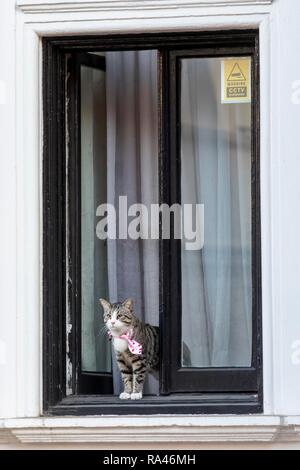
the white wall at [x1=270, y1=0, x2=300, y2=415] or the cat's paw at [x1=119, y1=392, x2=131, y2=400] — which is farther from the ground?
the white wall at [x1=270, y1=0, x2=300, y2=415]

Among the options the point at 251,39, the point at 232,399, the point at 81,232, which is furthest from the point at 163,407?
the point at 251,39

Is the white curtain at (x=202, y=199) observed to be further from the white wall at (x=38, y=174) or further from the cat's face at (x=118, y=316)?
the white wall at (x=38, y=174)

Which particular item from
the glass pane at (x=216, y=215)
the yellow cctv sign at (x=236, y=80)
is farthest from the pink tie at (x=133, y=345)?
the yellow cctv sign at (x=236, y=80)

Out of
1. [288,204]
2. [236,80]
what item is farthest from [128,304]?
[236,80]

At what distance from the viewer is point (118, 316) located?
1141cm

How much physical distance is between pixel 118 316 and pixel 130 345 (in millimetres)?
163

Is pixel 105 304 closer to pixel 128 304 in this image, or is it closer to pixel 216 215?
pixel 128 304

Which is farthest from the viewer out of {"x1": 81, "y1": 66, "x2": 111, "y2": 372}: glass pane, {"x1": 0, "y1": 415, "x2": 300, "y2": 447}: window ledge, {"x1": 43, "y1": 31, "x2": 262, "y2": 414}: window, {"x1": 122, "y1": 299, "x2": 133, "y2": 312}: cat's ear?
{"x1": 81, "y1": 66, "x2": 111, "y2": 372}: glass pane

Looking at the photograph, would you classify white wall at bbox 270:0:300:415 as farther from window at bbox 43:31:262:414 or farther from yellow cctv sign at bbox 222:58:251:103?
yellow cctv sign at bbox 222:58:251:103

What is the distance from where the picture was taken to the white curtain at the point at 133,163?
458 inches

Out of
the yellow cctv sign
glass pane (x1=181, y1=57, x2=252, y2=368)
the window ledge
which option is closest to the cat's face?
glass pane (x1=181, y1=57, x2=252, y2=368)

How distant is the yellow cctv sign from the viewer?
11.4m

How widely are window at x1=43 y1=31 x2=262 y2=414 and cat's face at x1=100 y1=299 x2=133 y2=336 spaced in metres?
0.16

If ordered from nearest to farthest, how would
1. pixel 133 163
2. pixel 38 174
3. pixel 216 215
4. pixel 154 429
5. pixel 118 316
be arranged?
pixel 154 429 < pixel 38 174 < pixel 118 316 < pixel 216 215 < pixel 133 163
